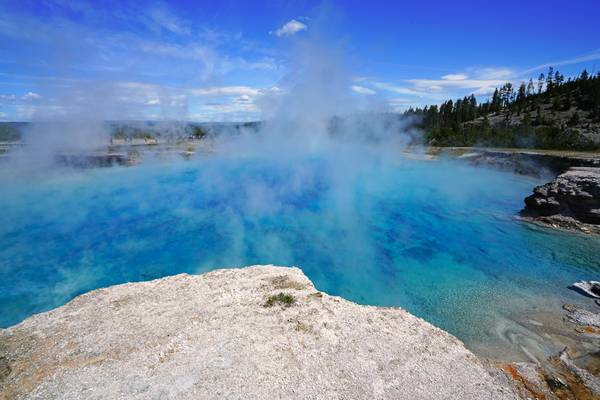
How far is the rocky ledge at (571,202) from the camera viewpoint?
17.8 meters

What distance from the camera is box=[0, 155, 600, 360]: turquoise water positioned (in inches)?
455

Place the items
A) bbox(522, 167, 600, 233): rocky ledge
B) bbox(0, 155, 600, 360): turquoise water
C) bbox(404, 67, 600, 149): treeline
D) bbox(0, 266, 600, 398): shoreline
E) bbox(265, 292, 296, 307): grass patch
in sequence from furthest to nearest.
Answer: bbox(404, 67, 600, 149): treeline, bbox(522, 167, 600, 233): rocky ledge, bbox(0, 155, 600, 360): turquoise water, bbox(265, 292, 296, 307): grass patch, bbox(0, 266, 600, 398): shoreline

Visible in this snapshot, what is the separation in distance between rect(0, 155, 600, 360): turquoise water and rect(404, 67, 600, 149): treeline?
699 inches

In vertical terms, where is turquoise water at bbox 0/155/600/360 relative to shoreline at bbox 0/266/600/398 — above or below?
below

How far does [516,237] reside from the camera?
1730 cm

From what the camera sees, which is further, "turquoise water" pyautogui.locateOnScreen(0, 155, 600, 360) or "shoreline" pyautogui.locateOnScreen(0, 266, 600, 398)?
"turquoise water" pyautogui.locateOnScreen(0, 155, 600, 360)

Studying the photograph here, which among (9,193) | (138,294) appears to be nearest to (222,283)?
(138,294)

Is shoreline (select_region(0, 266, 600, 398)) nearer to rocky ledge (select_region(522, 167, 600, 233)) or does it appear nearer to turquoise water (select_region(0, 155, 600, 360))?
turquoise water (select_region(0, 155, 600, 360))

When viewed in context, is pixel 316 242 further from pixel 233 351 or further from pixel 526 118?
pixel 526 118

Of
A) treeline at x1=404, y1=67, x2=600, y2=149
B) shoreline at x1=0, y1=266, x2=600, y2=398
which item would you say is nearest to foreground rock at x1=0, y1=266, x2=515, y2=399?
shoreline at x1=0, y1=266, x2=600, y2=398

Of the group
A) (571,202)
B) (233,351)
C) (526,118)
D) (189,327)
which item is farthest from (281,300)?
(526,118)

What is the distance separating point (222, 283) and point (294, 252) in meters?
5.36

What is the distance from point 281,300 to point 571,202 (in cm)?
1912

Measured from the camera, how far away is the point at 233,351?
7016mm
